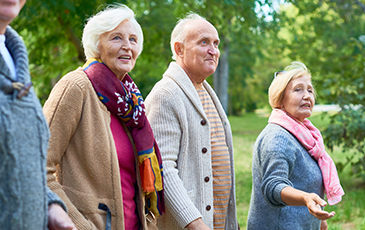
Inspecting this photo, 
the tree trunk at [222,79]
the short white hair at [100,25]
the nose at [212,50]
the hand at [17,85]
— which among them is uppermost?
the short white hair at [100,25]

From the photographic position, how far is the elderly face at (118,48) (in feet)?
7.00

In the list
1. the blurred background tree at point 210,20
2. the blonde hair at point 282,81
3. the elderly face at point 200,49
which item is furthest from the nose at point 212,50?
the blurred background tree at point 210,20

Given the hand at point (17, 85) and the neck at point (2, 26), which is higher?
the neck at point (2, 26)

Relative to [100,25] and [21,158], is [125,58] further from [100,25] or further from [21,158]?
[21,158]

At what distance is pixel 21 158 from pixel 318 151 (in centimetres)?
207

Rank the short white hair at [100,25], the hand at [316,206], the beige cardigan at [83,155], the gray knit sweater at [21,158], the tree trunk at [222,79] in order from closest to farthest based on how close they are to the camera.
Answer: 1. the gray knit sweater at [21,158]
2. the beige cardigan at [83,155]
3. the hand at [316,206]
4. the short white hair at [100,25]
5. the tree trunk at [222,79]

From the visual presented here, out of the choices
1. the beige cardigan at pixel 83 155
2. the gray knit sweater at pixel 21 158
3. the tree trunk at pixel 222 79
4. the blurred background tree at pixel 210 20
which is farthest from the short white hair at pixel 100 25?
the tree trunk at pixel 222 79

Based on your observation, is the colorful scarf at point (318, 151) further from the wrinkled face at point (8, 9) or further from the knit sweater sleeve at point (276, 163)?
the wrinkled face at point (8, 9)

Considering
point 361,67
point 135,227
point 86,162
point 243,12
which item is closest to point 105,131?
point 86,162

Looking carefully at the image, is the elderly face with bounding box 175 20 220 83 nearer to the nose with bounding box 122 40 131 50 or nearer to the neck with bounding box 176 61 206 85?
the neck with bounding box 176 61 206 85

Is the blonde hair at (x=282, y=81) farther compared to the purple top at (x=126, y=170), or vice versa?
the blonde hair at (x=282, y=81)

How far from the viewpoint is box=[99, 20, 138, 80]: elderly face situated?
7.00 ft

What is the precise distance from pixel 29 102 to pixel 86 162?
0.81 metres

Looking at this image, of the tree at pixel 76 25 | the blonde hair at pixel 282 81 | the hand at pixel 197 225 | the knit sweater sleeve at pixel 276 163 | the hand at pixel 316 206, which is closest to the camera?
the hand at pixel 316 206
